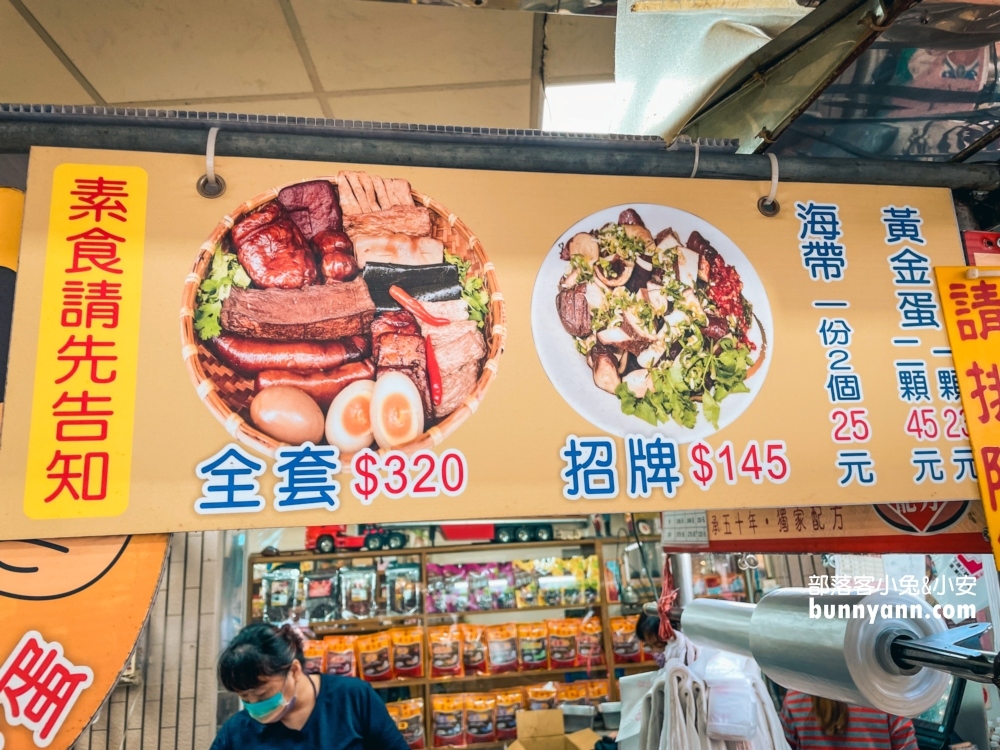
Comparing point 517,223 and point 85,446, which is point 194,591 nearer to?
point 85,446

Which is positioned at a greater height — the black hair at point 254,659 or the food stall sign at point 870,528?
the food stall sign at point 870,528

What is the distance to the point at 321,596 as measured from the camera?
598cm

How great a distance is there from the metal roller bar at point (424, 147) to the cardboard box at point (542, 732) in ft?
13.9

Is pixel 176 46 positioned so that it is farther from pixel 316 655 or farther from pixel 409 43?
pixel 316 655

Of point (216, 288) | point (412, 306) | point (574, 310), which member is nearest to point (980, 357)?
point (574, 310)

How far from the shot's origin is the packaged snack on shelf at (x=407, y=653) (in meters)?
5.90

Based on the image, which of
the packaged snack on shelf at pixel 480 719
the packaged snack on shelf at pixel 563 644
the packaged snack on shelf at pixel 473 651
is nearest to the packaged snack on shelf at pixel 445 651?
the packaged snack on shelf at pixel 473 651

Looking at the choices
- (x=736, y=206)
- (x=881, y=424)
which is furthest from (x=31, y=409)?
(x=881, y=424)

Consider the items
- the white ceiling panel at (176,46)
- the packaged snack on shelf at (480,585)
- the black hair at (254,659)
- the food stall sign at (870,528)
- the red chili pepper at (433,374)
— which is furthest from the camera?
the packaged snack on shelf at (480,585)

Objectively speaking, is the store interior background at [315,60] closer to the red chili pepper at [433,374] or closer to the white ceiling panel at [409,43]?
the white ceiling panel at [409,43]

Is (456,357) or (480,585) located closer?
(456,357)

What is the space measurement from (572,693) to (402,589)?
1.80 m

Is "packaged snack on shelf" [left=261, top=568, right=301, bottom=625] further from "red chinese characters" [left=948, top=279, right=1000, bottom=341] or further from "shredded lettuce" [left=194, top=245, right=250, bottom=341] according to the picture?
"red chinese characters" [left=948, top=279, right=1000, bottom=341]

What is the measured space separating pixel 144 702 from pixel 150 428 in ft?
15.4
